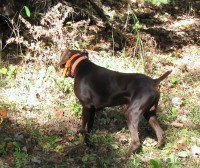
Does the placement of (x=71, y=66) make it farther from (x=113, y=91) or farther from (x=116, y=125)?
(x=116, y=125)

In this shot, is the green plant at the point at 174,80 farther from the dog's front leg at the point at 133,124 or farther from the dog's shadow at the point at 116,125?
the dog's front leg at the point at 133,124

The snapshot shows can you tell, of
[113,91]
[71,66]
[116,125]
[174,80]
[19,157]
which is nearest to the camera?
[19,157]

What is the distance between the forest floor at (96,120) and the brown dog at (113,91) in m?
0.26

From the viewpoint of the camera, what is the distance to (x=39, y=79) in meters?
6.67

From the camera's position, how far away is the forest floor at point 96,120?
517 cm

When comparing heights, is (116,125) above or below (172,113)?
below

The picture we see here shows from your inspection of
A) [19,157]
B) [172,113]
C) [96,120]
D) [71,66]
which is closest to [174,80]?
[172,113]

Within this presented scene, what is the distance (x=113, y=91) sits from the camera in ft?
17.1

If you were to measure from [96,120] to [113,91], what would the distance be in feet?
3.23

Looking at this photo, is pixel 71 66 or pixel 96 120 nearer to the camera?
pixel 71 66

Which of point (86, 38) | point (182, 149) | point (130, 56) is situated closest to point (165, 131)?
point (182, 149)

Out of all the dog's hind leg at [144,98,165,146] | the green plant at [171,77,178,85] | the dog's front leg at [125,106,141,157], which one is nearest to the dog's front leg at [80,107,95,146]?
the dog's front leg at [125,106,141,157]

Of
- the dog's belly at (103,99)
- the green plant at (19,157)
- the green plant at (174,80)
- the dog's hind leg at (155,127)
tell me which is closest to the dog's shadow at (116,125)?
the dog's hind leg at (155,127)

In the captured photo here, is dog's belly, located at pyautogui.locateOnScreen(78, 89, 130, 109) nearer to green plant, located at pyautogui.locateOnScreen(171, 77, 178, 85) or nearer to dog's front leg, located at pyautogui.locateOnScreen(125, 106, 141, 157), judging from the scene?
dog's front leg, located at pyautogui.locateOnScreen(125, 106, 141, 157)
